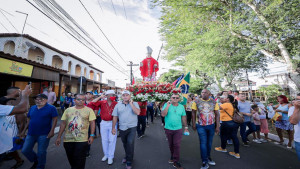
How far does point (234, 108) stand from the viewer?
4.30m

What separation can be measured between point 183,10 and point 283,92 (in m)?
8.96

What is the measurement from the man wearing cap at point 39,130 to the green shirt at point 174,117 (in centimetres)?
282

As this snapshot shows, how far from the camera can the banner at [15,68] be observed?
6.94 m

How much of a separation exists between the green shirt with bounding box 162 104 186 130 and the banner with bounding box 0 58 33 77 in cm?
920

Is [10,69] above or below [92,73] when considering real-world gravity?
below

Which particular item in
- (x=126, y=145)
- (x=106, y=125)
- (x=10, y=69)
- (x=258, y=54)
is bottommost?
(x=126, y=145)

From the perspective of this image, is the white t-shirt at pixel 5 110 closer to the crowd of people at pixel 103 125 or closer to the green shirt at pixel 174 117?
the crowd of people at pixel 103 125

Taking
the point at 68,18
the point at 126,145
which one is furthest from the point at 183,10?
the point at 126,145

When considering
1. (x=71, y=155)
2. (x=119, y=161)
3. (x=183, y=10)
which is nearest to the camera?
(x=71, y=155)

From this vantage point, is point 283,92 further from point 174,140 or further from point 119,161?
point 119,161

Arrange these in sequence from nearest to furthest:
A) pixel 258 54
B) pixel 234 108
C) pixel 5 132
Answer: pixel 5 132 → pixel 234 108 → pixel 258 54

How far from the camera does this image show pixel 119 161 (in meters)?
3.61

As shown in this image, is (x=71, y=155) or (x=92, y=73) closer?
(x=71, y=155)

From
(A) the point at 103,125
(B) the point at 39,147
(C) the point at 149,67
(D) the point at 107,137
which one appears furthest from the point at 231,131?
(B) the point at 39,147
